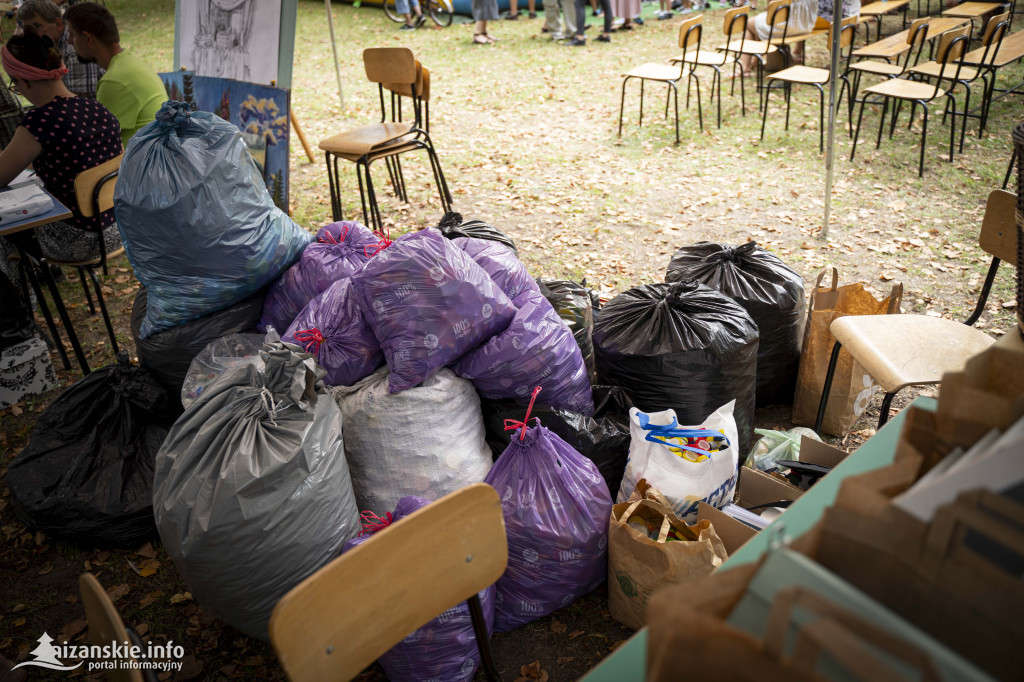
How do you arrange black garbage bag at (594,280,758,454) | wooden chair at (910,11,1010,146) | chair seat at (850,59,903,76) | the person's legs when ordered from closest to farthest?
black garbage bag at (594,280,758,454)
wooden chair at (910,11,1010,146)
chair seat at (850,59,903,76)
the person's legs

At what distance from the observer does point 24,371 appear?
2943mm

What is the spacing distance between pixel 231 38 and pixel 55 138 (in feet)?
4.85

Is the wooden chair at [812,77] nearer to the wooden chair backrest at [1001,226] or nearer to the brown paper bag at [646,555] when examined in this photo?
the wooden chair backrest at [1001,226]

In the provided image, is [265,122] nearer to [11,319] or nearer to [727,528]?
[11,319]

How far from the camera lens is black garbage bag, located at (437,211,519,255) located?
268 centimetres

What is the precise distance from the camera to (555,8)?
8.23 m

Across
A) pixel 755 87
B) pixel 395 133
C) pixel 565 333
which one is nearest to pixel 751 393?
pixel 565 333

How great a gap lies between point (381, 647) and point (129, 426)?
1529 millimetres

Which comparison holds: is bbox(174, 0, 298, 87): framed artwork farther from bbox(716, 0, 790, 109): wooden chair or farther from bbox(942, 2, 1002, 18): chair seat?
bbox(942, 2, 1002, 18): chair seat

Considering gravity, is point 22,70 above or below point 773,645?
above

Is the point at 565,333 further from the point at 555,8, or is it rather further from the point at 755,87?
the point at 555,8

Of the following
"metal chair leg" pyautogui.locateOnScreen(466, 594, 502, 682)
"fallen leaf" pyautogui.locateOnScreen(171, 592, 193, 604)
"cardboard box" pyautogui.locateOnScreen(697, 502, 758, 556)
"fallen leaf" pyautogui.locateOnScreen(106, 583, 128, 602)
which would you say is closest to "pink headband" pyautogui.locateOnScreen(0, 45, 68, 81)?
"fallen leaf" pyautogui.locateOnScreen(106, 583, 128, 602)

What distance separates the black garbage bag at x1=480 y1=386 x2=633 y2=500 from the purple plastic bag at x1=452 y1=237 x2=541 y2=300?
37cm

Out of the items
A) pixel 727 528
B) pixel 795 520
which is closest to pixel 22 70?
pixel 727 528
